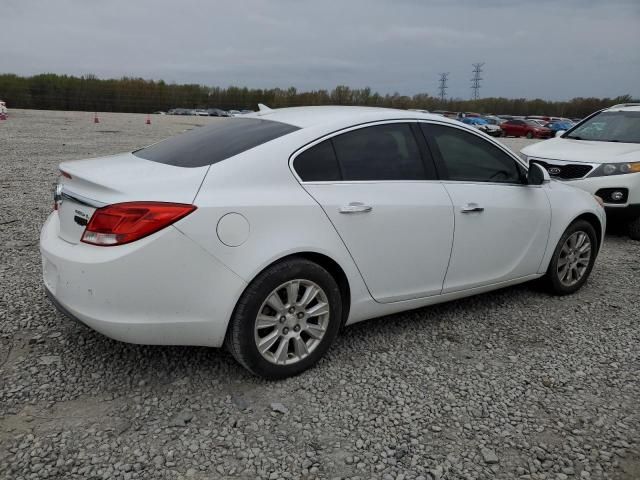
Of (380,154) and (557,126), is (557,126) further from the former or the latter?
(380,154)

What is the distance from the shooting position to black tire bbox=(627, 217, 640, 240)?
6.98 metres

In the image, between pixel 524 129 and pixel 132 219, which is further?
pixel 524 129

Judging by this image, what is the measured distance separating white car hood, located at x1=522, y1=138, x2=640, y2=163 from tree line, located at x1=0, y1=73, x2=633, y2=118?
56614mm

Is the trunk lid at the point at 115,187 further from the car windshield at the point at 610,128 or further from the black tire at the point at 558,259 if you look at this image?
the car windshield at the point at 610,128

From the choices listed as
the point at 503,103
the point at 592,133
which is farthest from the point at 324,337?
the point at 503,103

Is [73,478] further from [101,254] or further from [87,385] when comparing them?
[101,254]

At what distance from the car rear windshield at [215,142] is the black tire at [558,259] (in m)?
2.64

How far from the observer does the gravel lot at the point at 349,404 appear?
2.53 m

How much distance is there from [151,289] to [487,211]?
2427 millimetres

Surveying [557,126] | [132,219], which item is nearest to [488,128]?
[557,126]

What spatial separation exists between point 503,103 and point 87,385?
79.0 m

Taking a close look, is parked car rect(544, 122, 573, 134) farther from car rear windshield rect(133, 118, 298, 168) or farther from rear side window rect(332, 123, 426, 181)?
car rear windshield rect(133, 118, 298, 168)

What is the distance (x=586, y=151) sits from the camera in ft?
23.9

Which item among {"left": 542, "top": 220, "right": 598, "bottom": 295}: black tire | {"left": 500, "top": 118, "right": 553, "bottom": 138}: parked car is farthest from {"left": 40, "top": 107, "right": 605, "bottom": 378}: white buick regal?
{"left": 500, "top": 118, "right": 553, "bottom": 138}: parked car
